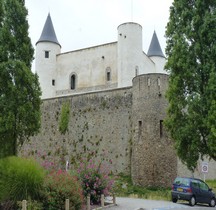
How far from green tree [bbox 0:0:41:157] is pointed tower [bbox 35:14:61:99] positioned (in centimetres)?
2473

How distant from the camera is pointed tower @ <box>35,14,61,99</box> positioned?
136ft

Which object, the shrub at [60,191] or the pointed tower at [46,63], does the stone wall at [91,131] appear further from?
the shrub at [60,191]

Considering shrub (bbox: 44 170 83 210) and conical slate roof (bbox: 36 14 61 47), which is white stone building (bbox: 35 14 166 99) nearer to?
conical slate roof (bbox: 36 14 61 47)

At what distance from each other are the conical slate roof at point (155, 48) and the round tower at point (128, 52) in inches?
422

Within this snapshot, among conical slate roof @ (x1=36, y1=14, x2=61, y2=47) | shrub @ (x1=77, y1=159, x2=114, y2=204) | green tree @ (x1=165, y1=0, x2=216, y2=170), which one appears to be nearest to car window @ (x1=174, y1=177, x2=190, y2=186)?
green tree @ (x1=165, y1=0, x2=216, y2=170)

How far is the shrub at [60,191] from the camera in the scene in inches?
468

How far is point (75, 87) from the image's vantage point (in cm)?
4100

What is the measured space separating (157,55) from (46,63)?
13.4 meters

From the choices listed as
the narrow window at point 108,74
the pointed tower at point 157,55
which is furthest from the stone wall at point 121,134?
the pointed tower at point 157,55

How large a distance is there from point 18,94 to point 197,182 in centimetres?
954

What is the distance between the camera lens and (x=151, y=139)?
2495 cm

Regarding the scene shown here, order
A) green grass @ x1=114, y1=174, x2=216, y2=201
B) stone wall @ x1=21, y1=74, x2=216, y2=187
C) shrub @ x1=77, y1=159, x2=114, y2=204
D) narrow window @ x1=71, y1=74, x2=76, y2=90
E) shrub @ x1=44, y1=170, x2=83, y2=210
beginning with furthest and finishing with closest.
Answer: narrow window @ x1=71, y1=74, x2=76, y2=90 → stone wall @ x1=21, y1=74, x2=216, y2=187 → green grass @ x1=114, y1=174, x2=216, y2=201 → shrub @ x1=77, y1=159, x2=114, y2=204 → shrub @ x1=44, y1=170, x2=83, y2=210

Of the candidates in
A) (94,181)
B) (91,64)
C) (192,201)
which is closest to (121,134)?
(192,201)

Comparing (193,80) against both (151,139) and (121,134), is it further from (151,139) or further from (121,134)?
(121,134)
